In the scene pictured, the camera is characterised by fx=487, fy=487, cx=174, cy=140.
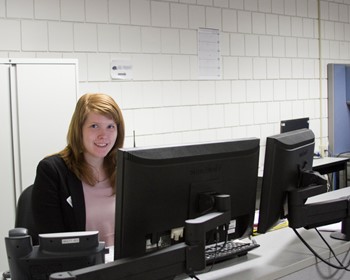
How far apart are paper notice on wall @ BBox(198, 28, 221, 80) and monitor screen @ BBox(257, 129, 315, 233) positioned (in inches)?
105

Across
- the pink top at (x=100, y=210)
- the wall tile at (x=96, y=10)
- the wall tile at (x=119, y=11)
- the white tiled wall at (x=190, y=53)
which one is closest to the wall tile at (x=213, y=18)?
the white tiled wall at (x=190, y=53)

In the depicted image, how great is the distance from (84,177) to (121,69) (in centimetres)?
181

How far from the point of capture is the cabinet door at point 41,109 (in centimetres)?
300

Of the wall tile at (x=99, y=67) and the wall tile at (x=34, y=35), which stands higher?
the wall tile at (x=34, y=35)

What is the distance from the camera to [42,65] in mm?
3061

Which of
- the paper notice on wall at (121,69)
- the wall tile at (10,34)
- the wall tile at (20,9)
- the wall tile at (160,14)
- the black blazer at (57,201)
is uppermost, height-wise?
the wall tile at (160,14)

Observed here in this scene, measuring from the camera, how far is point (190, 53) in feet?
14.0

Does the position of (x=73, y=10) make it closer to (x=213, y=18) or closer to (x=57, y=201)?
(x=213, y=18)

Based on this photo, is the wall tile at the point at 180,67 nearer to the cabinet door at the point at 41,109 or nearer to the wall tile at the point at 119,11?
the wall tile at the point at 119,11

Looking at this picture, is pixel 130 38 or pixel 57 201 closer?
pixel 57 201

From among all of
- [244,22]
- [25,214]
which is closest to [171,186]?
[25,214]

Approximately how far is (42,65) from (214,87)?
72.8 inches

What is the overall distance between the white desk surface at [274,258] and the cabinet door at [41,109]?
5.24 ft

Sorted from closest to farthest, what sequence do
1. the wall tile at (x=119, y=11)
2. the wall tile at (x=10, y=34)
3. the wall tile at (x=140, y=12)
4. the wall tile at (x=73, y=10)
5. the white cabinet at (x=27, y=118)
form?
the white cabinet at (x=27, y=118), the wall tile at (x=10, y=34), the wall tile at (x=73, y=10), the wall tile at (x=119, y=11), the wall tile at (x=140, y=12)
